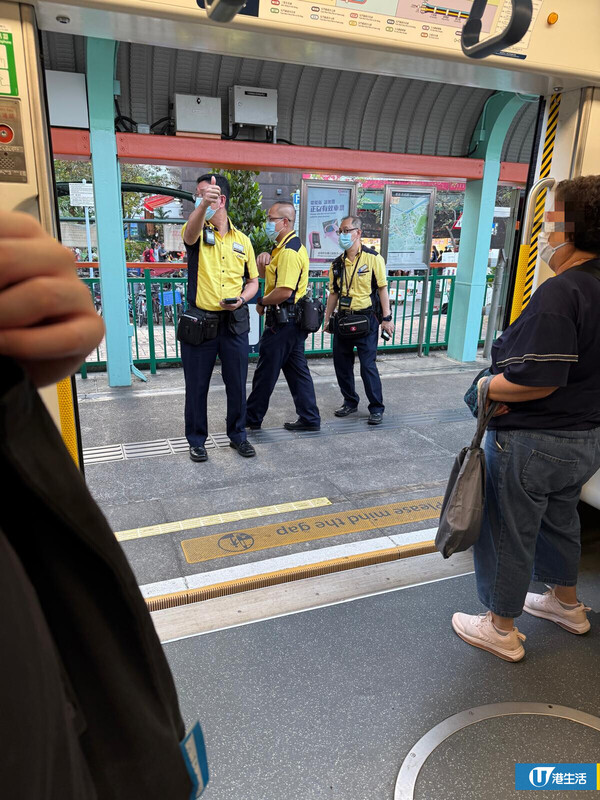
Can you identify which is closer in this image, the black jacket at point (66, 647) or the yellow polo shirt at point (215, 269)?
the black jacket at point (66, 647)

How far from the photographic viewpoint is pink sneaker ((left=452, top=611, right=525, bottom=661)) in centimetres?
240

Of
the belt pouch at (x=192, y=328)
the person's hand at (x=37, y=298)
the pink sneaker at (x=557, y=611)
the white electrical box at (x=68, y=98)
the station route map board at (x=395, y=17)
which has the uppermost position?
the white electrical box at (x=68, y=98)

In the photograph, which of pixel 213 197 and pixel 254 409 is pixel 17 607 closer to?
pixel 213 197

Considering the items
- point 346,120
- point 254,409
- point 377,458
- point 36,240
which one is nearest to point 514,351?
point 36,240

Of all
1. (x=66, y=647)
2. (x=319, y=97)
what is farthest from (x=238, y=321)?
(x=319, y=97)

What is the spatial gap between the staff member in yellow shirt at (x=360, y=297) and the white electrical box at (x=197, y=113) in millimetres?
2288

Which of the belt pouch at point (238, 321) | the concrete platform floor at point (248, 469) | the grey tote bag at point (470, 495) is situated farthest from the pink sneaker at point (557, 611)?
the belt pouch at point (238, 321)

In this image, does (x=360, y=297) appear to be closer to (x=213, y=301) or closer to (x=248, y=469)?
(x=213, y=301)

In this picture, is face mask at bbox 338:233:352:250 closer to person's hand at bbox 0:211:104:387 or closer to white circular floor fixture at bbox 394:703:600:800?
white circular floor fixture at bbox 394:703:600:800

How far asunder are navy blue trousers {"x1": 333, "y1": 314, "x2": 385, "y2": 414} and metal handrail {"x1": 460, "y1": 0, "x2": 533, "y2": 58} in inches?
134

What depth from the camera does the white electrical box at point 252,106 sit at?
21.2 feet

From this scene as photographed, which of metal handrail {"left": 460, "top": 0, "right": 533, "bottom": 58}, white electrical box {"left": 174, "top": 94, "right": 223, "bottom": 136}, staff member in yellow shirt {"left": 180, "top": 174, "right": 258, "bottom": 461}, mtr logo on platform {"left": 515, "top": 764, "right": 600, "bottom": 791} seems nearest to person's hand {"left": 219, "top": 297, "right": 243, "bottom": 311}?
staff member in yellow shirt {"left": 180, "top": 174, "right": 258, "bottom": 461}

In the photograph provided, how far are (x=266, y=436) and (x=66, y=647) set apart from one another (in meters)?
4.38

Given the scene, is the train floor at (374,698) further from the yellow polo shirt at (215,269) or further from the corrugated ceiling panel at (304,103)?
the corrugated ceiling panel at (304,103)
